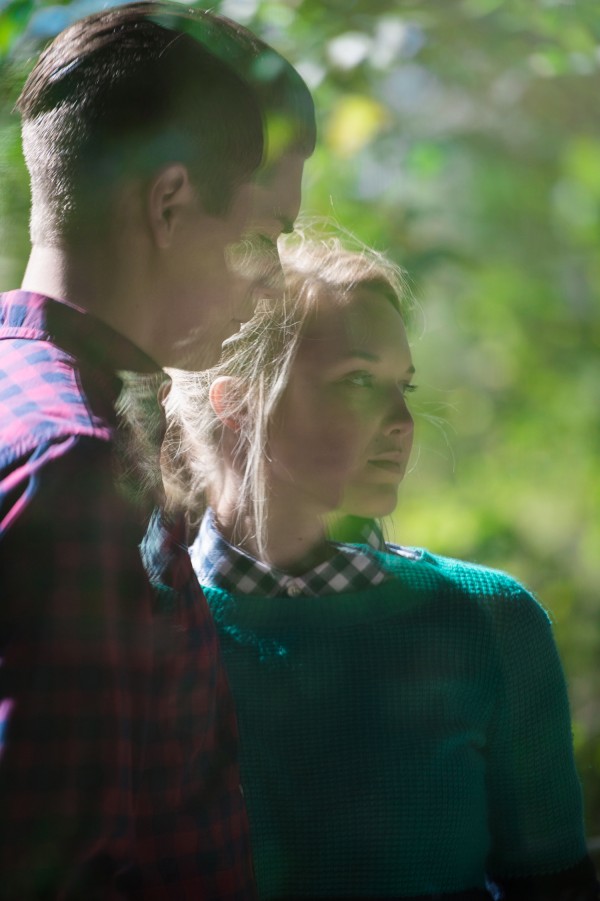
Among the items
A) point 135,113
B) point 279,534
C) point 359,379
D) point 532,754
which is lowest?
point 532,754

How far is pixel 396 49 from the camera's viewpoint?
65cm

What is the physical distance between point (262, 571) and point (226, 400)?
11 cm

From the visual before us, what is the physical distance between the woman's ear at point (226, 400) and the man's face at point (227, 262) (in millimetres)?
36

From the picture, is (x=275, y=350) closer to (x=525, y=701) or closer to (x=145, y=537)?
(x=145, y=537)

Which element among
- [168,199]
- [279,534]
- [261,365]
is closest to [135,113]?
[168,199]

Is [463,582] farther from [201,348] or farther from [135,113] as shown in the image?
[135,113]

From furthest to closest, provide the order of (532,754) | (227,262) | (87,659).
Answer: (532,754) → (227,262) → (87,659)

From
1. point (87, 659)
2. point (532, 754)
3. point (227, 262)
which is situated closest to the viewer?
point (87, 659)

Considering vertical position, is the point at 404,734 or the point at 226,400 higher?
the point at 226,400

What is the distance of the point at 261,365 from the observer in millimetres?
612

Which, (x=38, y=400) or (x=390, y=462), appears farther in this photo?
(x=390, y=462)

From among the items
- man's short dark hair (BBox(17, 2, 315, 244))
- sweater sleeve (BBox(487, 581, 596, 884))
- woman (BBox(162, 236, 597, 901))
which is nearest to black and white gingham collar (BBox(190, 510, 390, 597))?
woman (BBox(162, 236, 597, 901))

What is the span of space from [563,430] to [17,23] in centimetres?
41

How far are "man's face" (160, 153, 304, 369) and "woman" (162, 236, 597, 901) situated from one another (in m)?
0.03
